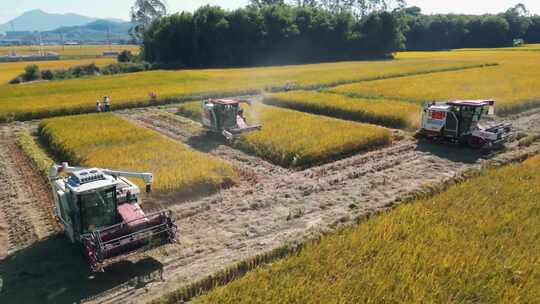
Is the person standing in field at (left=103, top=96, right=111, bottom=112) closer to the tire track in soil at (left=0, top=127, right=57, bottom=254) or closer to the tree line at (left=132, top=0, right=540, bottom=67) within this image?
the tire track in soil at (left=0, top=127, right=57, bottom=254)

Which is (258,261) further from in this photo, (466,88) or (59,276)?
(466,88)

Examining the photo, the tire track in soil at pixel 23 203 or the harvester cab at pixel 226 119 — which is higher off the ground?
the harvester cab at pixel 226 119

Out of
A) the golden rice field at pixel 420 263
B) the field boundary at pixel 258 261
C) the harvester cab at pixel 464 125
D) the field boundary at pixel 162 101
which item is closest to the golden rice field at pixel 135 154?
the field boundary at pixel 258 261

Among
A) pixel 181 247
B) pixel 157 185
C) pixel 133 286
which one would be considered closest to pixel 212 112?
pixel 157 185

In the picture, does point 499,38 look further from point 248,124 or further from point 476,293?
point 476,293

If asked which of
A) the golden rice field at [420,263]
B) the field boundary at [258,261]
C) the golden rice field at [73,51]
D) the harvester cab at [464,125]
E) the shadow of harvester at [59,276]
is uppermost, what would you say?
the golden rice field at [73,51]

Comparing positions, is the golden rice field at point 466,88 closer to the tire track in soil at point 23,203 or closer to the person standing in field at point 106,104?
the person standing in field at point 106,104

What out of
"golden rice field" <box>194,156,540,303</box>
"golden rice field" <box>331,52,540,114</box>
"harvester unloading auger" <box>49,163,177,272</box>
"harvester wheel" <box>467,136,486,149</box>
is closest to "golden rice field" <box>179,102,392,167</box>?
"harvester wheel" <box>467,136,486,149</box>
